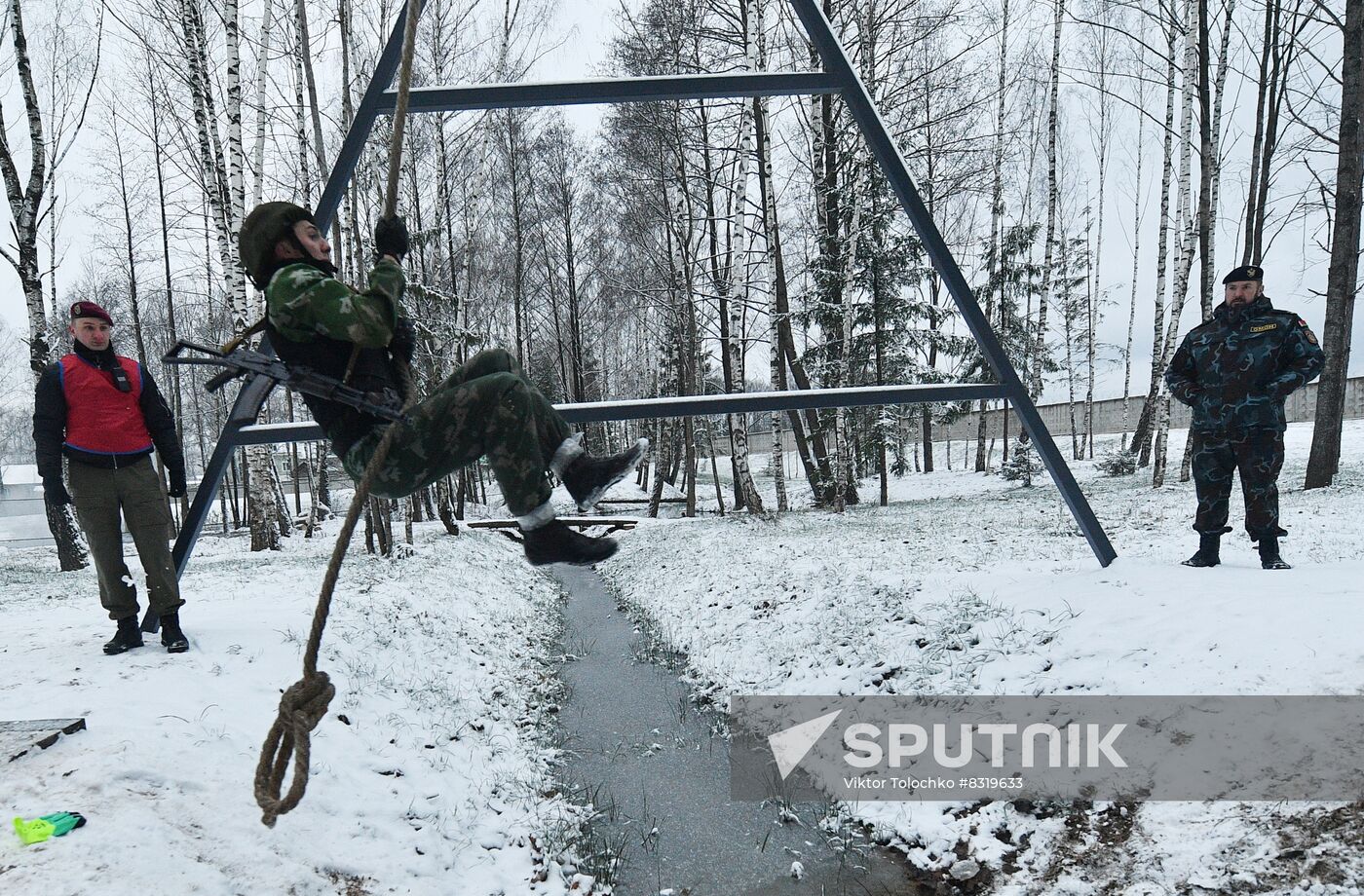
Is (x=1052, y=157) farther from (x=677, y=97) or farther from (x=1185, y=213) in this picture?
(x=677, y=97)

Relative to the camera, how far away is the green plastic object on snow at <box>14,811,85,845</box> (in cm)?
268

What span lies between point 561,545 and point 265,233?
1.63m

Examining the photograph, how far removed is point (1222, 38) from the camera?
41.0 ft

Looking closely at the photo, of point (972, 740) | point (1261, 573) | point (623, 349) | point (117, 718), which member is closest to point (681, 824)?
point (972, 740)

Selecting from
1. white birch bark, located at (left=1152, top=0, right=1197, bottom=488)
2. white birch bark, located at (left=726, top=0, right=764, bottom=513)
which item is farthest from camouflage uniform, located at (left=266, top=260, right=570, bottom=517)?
white birch bark, located at (left=1152, top=0, right=1197, bottom=488)

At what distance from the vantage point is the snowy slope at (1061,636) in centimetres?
293

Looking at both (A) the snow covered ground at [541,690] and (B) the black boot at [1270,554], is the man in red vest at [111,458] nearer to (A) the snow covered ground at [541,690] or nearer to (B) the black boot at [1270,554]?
(A) the snow covered ground at [541,690]

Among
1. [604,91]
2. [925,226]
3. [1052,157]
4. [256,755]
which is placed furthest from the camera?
[1052,157]

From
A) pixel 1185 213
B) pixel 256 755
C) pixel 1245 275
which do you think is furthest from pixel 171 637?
pixel 1185 213

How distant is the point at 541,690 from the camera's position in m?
6.20

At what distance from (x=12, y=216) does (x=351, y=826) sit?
485 inches

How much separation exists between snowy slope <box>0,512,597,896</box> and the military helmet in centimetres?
226

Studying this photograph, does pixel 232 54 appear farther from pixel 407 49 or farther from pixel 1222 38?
pixel 1222 38
